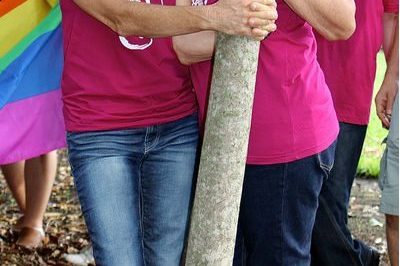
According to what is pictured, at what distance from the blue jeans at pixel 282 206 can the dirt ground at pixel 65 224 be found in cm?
240

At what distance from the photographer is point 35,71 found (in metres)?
4.36

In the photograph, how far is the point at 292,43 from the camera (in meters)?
3.06

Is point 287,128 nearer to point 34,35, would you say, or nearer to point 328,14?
point 328,14

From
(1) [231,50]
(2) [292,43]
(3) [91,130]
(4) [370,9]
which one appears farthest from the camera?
(4) [370,9]

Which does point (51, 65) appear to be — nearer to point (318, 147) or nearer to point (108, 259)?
point (108, 259)

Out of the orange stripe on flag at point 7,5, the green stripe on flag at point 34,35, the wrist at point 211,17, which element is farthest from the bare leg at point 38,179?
the wrist at point 211,17

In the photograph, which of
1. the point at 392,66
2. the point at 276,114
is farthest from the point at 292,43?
the point at 392,66

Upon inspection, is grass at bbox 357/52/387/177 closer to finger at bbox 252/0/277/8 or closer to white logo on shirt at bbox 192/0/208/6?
white logo on shirt at bbox 192/0/208/6

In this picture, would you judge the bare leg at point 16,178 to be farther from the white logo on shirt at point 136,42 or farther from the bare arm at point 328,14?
the bare arm at point 328,14

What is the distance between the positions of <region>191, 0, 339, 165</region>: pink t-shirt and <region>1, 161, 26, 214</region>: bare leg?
299 cm

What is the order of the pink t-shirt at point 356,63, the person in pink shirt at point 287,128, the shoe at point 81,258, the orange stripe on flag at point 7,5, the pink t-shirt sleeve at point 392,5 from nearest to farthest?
the person in pink shirt at point 287,128 < the orange stripe on flag at point 7,5 < the pink t-shirt at point 356,63 < the pink t-shirt sleeve at point 392,5 < the shoe at point 81,258

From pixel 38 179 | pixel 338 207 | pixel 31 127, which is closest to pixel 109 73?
pixel 31 127

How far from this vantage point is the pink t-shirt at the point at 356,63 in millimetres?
4215

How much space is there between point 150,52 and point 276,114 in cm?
59
